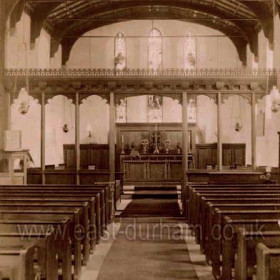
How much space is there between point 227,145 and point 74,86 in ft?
31.5

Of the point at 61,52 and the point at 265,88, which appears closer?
the point at 265,88

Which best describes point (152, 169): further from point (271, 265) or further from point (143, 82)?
point (271, 265)

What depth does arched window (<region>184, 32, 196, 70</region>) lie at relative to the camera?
24.1 m

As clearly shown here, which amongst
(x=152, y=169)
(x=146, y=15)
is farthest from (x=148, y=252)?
(x=146, y=15)

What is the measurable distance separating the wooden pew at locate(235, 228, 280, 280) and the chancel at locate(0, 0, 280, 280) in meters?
0.01

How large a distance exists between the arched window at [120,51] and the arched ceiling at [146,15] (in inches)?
43.2

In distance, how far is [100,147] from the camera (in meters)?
21.9

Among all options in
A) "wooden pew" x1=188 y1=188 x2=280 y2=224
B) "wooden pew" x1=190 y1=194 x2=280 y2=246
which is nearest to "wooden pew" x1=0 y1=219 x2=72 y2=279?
"wooden pew" x1=190 y1=194 x2=280 y2=246

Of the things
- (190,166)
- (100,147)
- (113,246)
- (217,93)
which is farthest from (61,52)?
(113,246)

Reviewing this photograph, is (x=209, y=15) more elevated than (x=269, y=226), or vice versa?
(x=209, y=15)

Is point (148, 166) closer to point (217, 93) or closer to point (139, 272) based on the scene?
point (217, 93)

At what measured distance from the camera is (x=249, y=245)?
4.41 metres

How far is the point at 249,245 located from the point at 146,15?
19.7 meters

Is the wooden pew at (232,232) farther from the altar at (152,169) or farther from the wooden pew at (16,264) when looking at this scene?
the altar at (152,169)
